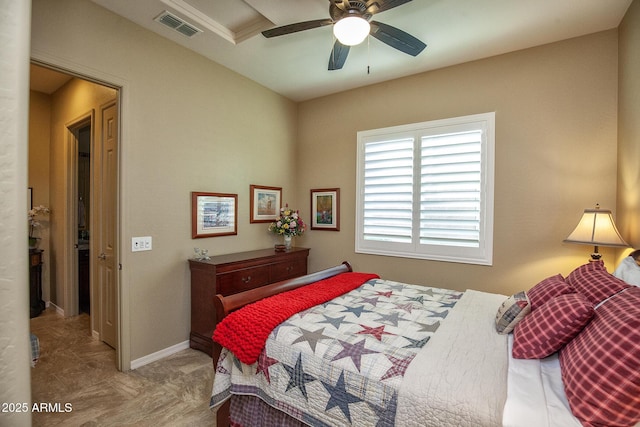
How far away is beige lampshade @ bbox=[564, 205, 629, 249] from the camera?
7.24 feet

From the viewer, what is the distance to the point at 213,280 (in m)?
2.85

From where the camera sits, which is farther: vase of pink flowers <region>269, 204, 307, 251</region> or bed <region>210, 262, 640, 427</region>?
vase of pink flowers <region>269, 204, 307, 251</region>

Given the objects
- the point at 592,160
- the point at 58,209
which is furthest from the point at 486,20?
the point at 58,209

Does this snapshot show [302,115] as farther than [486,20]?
Yes

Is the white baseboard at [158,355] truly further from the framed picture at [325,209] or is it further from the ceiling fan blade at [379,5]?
the ceiling fan blade at [379,5]

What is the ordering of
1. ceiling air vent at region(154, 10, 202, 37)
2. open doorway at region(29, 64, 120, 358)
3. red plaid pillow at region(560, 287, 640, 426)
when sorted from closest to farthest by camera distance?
red plaid pillow at region(560, 287, 640, 426), ceiling air vent at region(154, 10, 202, 37), open doorway at region(29, 64, 120, 358)

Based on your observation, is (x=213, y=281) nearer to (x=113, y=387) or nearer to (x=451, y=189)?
(x=113, y=387)

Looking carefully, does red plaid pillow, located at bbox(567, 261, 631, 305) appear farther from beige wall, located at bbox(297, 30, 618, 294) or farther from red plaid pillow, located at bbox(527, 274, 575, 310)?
beige wall, located at bbox(297, 30, 618, 294)

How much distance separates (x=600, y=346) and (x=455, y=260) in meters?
2.18

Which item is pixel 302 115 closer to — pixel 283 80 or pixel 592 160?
pixel 283 80

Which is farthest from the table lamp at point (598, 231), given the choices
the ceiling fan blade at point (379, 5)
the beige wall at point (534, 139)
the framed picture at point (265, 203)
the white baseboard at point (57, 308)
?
the white baseboard at point (57, 308)

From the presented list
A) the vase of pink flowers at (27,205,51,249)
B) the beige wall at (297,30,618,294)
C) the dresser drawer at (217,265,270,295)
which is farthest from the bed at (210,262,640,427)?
the vase of pink flowers at (27,205,51,249)

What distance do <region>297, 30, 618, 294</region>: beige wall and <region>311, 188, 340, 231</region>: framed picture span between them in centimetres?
87

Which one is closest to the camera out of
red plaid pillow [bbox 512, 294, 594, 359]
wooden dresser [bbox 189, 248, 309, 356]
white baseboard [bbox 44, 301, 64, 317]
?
red plaid pillow [bbox 512, 294, 594, 359]
